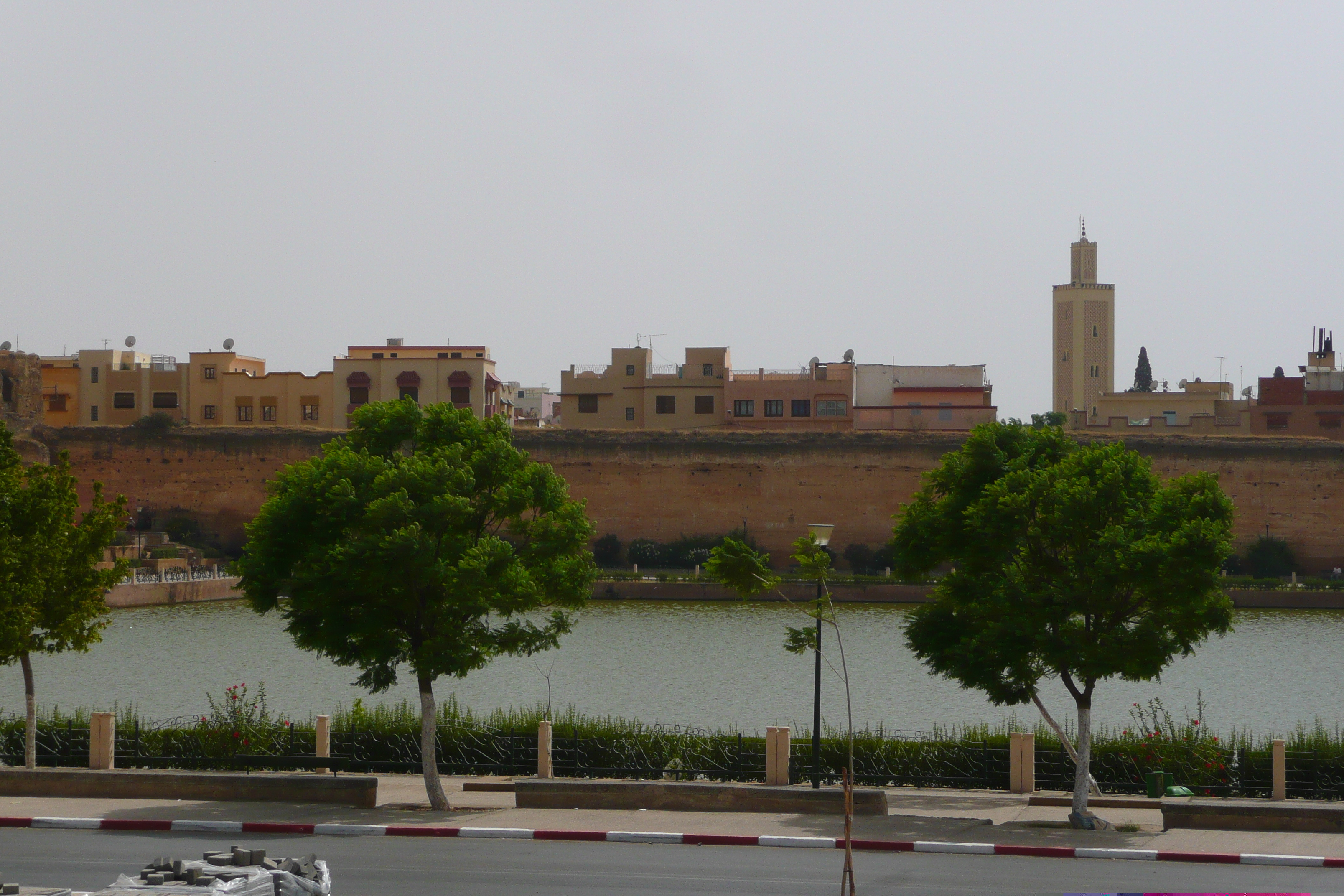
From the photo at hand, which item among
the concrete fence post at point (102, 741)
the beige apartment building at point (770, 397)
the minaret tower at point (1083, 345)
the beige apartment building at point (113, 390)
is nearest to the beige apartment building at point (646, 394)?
the beige apartment building at point (770, 397)

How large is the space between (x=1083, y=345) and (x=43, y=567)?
6962cm

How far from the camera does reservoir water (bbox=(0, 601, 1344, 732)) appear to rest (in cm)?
2042

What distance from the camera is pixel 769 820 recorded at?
10234 millimetres

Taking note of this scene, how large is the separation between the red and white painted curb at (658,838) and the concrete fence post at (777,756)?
2314mm

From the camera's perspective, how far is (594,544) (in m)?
47.4

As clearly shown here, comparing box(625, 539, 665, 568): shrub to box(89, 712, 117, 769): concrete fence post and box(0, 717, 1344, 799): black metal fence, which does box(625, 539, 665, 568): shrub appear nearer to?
box(0, 717, 1344, 799): black metal fence

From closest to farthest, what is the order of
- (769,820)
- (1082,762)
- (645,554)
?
(769,820) → (1082,762) → (645,554)

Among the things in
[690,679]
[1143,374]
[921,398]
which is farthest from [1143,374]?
[690,679]

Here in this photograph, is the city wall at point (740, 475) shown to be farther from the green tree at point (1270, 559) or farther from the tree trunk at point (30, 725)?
the tree trunk at point (30, 725)

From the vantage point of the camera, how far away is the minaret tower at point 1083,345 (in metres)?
77.4

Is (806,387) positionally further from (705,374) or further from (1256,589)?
(1256,589)

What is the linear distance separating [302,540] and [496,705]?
31.4 ft

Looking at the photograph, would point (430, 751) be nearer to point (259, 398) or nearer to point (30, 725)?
point (30, 725)

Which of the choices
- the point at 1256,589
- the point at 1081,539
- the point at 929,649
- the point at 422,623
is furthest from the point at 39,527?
the point at 1256,589
